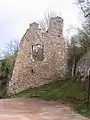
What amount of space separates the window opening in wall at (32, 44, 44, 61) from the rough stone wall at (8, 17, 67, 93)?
656 mm

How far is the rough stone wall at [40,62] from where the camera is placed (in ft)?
107

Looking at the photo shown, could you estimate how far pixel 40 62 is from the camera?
3297 cm

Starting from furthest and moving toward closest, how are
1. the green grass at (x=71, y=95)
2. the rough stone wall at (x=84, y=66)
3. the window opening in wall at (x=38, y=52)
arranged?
1. the window opening in wall at (x=38, y=52)
2. the rough stone wall at (x=84, y=66)
3. the green grass at (x=71, y=95)

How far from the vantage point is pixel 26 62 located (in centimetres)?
3322

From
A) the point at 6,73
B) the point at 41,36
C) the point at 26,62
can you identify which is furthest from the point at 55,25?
the point at 6,73

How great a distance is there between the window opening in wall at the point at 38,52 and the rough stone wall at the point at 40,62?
2.15ft

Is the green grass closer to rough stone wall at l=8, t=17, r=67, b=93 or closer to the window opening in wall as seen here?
rough stone wall at l=8, t=17, r=67, b=93

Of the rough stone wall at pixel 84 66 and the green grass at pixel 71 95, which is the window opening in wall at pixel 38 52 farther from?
the green grass at pixel 71 95

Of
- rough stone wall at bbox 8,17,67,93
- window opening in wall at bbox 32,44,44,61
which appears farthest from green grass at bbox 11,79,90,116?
window opening in wall at bbox 32,44,44,61

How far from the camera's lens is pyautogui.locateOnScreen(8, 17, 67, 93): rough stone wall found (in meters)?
32.5

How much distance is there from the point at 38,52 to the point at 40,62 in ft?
7.38

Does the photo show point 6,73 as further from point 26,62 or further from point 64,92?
point 64,92

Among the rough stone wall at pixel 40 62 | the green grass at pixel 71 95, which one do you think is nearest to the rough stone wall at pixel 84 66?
the green grass at pixel 71 95

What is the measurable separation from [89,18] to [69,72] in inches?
377
